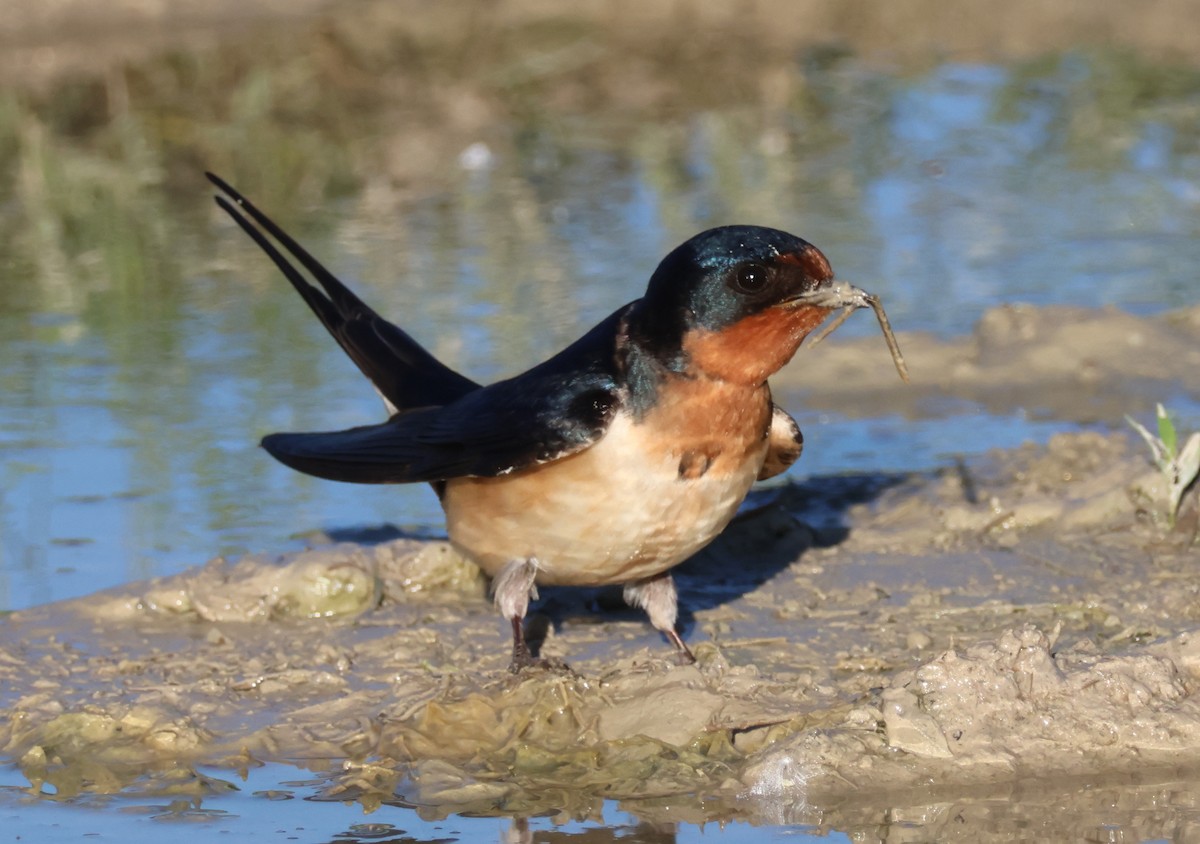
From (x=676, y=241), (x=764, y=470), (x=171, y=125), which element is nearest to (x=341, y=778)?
(x=764, y=470)

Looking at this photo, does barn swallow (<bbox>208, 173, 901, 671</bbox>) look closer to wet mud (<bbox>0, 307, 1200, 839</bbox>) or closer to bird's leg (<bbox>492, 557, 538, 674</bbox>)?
bird's leg (<bbox>492, 557, 538, 674</bbox>)

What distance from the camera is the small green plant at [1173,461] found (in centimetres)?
501

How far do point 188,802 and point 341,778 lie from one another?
295 millimetres

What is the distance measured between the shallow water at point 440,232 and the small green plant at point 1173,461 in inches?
39.3

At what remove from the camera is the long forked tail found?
5254 mm

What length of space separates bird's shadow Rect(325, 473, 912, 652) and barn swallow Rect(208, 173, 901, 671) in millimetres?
388

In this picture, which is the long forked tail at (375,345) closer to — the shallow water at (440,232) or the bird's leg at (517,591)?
the shallow water at (440,232)

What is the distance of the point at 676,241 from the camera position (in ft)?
27.3

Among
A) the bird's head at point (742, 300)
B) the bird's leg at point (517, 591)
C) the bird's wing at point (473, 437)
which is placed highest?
the bird's head at point (742, 300)

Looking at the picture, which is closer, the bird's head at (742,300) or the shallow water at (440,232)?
the bird's head at (742,300)

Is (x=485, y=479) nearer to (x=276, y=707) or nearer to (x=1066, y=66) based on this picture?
(x=276, y=707)

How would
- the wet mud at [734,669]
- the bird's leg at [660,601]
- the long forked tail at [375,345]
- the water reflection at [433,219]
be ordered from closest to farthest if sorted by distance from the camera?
the wet mud at [734,669], the bird's leg at [660,601], the long forked tail at [375,345], the water reflection at [433,219]

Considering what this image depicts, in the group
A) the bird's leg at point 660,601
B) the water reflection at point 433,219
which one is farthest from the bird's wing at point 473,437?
the water reflection at point 433,219

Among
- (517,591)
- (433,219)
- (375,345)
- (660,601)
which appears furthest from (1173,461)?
(433,219)
